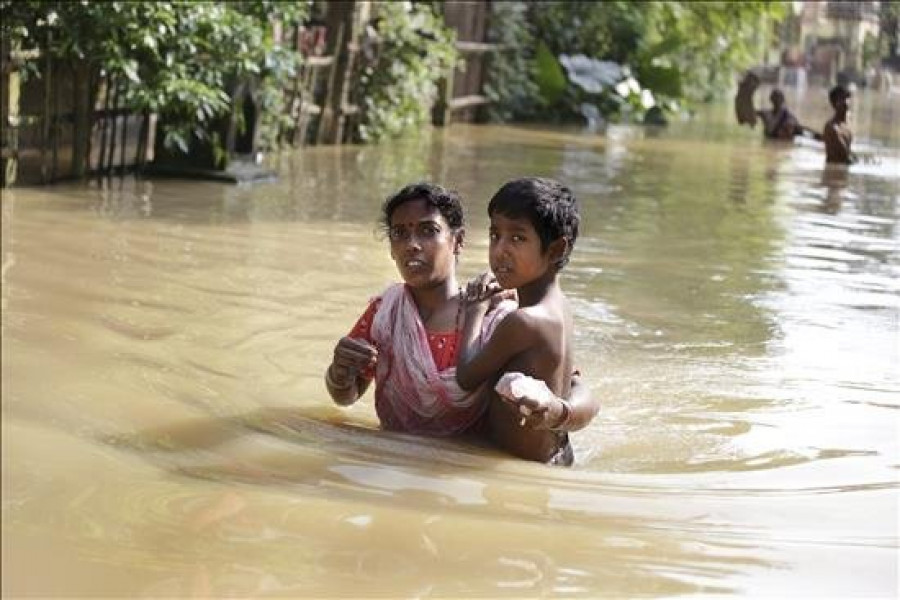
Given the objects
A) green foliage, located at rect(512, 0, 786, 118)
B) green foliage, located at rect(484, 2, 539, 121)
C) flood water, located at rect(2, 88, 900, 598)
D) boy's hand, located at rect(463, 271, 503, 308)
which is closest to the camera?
flood water, located at rect(2, 88, 900, 598)

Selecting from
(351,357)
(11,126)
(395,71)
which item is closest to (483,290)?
(351,357)

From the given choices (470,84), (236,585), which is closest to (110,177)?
(236,585)

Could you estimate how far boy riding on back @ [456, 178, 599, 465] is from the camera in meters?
3.85

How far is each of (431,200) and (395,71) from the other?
36.5 ft

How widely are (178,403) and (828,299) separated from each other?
151 inches

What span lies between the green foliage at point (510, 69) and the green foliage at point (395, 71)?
406 centimetres

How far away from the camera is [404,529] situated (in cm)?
338

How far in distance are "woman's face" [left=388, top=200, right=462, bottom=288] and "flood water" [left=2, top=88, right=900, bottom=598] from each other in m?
0.49

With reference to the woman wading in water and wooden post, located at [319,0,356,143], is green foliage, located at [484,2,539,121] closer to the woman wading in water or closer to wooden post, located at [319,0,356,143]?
wooden post, located at [319,0,356,143]

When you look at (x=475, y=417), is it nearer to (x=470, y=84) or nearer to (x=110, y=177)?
(x=110, y=177)

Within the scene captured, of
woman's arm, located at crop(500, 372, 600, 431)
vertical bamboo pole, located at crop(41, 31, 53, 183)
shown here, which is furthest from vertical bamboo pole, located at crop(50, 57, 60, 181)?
woman's arm, located at crop(500, 372, 600, 431)

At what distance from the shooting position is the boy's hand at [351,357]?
13.2 ft

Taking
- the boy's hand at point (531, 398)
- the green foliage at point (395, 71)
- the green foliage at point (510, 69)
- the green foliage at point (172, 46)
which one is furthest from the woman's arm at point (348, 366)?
the green foliage at point (510, 69)

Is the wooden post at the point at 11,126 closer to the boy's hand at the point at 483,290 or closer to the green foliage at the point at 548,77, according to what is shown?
the boy's hand at the point at 483,290
